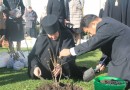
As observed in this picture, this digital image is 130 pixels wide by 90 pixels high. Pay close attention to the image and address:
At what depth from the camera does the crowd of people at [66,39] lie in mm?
5355

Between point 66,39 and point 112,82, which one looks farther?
point 66,39

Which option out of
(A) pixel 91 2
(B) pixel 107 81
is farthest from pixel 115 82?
(A) pixel 91 2

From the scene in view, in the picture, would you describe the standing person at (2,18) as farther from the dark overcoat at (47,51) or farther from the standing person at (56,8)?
the dark overcoat at (47,51)

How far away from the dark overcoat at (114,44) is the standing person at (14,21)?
551 centimetres

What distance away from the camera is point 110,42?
5480 mm

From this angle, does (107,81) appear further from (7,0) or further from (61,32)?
(7,0)

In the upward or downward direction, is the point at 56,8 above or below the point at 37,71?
above

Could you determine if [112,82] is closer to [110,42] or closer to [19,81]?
[110,42]

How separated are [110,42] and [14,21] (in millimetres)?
6217

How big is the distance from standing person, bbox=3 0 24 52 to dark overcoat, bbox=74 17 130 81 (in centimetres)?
551

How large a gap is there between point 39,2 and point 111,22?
56.3 feet

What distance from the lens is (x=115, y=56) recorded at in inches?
222

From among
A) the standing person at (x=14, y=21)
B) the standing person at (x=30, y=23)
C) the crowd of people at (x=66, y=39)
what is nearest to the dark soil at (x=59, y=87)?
the crowd of people at (x=66, y=39)

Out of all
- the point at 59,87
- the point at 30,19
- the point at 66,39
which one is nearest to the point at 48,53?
the point at 66,39
